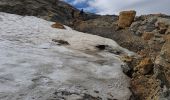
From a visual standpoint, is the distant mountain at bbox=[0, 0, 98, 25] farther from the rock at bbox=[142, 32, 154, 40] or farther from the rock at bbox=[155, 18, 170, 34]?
the rock at bbox=[155, 18, 170, 34]

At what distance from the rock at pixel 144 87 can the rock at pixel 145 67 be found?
37 centimetres

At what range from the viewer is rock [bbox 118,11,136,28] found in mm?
28656

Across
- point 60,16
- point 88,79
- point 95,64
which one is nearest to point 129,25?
point 60,16

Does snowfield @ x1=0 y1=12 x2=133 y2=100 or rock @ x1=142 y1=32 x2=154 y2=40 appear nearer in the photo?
snowfield @ x1=0 y1=12 x2=133 y2=100

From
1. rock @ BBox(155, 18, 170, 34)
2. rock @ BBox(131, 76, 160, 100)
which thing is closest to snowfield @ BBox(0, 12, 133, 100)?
rock @ BBox(131, 76, 160, 100)

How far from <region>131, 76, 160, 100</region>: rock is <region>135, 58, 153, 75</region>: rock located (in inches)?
14.7

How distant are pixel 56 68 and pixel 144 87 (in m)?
3.61

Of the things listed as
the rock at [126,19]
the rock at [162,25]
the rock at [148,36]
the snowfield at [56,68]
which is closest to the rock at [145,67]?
the snowfield at [56,68]

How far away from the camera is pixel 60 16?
30469 mm

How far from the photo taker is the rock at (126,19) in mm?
28656

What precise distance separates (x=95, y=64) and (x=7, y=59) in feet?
13.5

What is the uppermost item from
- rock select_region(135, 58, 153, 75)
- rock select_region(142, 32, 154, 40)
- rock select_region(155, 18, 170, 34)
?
rock select_region(155, 18, 170, 34)

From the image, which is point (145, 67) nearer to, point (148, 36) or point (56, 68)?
point (56, 68)

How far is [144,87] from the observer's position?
593 inches
